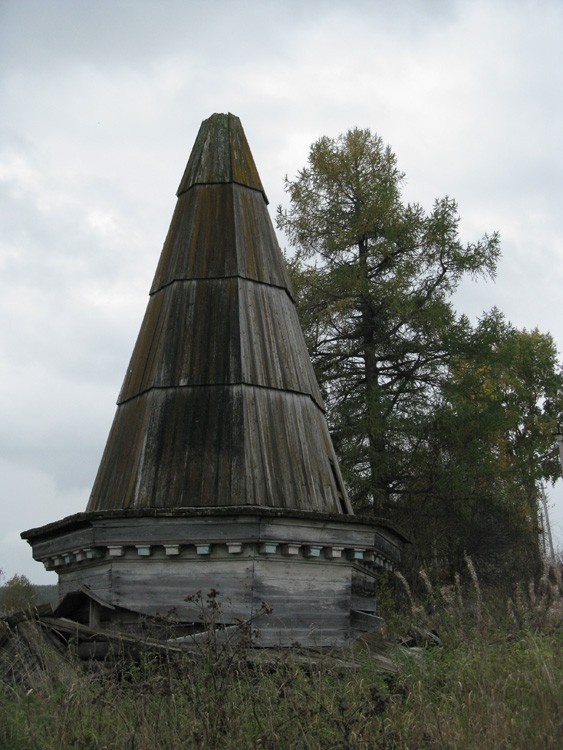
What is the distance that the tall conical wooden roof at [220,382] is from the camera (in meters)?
9.76

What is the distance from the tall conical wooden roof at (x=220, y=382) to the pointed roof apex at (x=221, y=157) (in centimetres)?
2

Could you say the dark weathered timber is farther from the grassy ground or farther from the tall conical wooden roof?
the grassy ground

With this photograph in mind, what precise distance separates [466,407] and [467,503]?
2.34 metres

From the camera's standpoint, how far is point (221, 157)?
40.6 ft

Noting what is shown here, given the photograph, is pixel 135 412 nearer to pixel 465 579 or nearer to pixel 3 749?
pixel 3 749

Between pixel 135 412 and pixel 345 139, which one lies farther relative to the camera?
pixel 345 139

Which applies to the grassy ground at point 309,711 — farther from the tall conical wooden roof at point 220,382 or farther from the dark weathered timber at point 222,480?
the tall conical wooden roof at point 220,382

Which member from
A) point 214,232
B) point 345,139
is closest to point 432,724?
point 214,232

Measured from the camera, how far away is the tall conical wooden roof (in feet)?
32.0

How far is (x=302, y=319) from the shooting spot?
21.5 m

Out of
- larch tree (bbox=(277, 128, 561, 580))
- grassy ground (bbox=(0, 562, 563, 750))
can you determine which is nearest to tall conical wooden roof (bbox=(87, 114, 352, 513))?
grassy ground (bbox=(0, 562, 563, 750))

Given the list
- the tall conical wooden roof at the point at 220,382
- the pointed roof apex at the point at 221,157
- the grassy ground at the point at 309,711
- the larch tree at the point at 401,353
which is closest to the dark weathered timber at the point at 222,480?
the tall conical wooden roof at the point at 220,382

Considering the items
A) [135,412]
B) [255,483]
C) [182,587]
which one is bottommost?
[182,587]

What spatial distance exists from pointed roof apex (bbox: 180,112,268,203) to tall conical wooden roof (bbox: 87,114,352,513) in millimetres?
24
